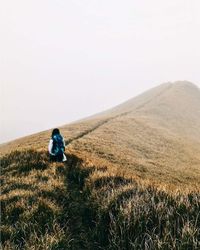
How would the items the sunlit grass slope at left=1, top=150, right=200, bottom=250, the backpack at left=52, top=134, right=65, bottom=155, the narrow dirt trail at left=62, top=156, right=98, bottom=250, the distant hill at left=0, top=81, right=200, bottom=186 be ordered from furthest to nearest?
the distant hill at left=0, top=81, right=200, bottom=186, the backpack at left=52, top=134, right=65, bottom=155, the narrow dirt trail at left=62, top=156, right=98, bottom=250, the sunlit grass slope at left=1, top=150, right=200, bottom=250

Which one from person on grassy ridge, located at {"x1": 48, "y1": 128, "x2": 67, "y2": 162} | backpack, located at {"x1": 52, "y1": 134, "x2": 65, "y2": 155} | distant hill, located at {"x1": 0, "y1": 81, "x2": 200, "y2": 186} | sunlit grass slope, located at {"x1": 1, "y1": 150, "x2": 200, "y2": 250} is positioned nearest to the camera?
sunlit grass slope, located at {"x1": 1, "y1": 150, "x2": 200, "y2": 250}

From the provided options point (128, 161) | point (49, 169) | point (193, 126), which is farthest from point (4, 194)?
point (193, 126)

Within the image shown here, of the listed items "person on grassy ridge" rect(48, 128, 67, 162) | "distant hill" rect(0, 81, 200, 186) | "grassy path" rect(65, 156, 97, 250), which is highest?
"person on grassy ridge" rect(48, 128, 67, 162)

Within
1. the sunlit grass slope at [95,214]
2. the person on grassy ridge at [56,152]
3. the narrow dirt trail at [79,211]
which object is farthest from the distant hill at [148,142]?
Result: the sunlit grass slope at [95,214]

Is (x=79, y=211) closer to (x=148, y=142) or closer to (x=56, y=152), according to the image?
(x=56, y=152)

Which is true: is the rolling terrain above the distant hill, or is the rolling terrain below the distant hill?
above

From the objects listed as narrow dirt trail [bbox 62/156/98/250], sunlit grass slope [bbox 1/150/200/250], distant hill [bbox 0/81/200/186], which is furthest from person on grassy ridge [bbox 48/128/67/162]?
sunlit grass slope [bbox 1/150/200/250]

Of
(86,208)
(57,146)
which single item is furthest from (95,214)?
(57,146)

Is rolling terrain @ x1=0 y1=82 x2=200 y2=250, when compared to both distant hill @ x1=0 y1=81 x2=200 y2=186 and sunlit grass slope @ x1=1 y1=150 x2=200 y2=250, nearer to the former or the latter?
sunlit grass slope @ x1=1 y1=150 x2=200 y2=250

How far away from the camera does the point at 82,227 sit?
10766 mm

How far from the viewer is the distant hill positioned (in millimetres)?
29406

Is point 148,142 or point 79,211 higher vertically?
point 79,211

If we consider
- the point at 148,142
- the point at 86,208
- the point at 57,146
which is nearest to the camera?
the point at 86,208

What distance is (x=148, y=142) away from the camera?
48.1 meters
